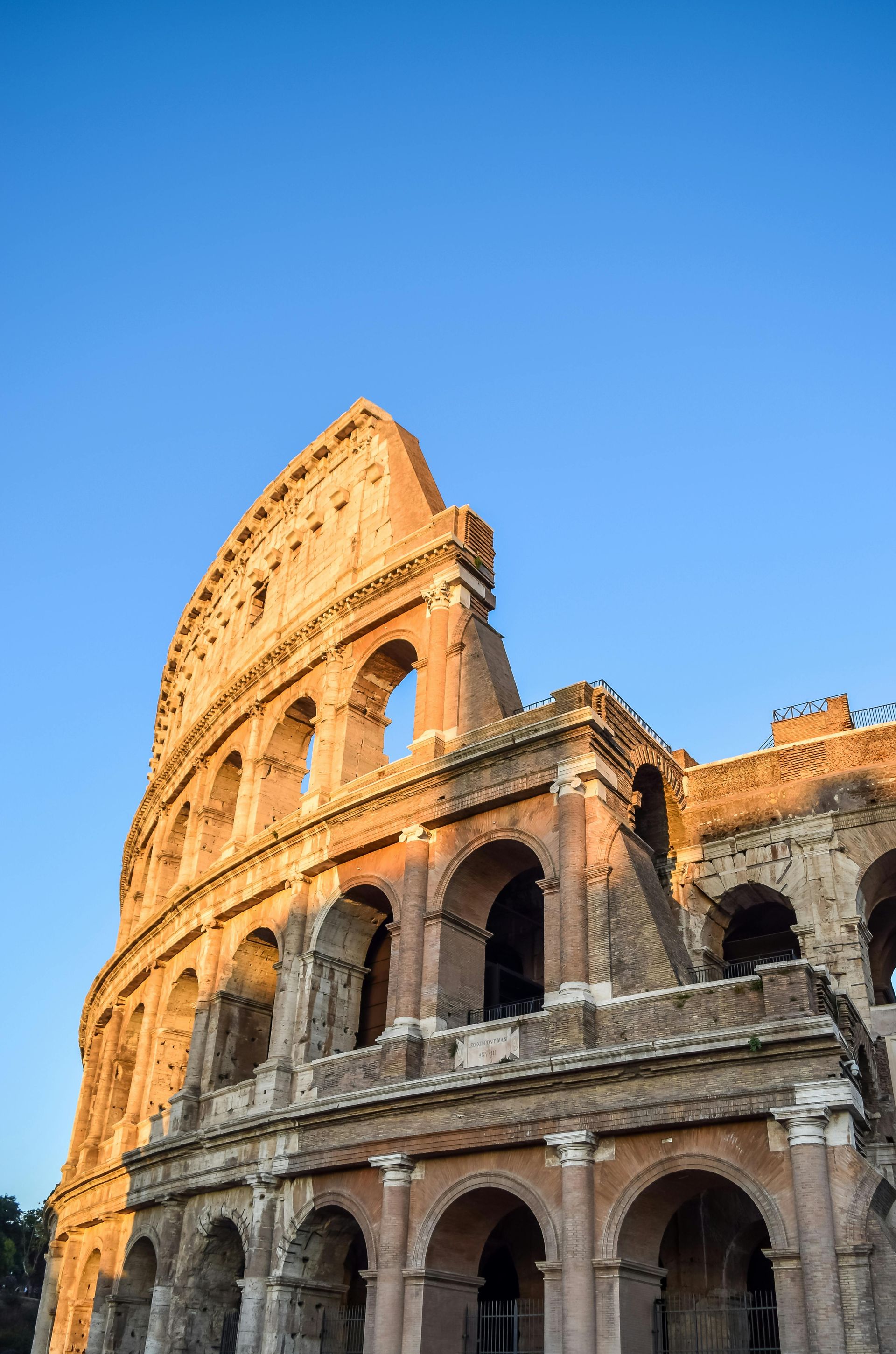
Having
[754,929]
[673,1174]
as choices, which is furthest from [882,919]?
[673,1174]

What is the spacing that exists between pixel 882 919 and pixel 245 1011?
12.0 metres

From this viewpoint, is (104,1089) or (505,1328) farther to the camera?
(104,1089)

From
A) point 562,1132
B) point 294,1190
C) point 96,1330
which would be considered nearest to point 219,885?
point 294,1190

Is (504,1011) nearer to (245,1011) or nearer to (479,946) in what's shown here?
(479,946)

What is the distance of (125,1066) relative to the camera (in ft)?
92.7

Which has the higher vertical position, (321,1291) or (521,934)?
(521,934)

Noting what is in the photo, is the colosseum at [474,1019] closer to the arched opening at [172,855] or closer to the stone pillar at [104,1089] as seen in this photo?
the stone pillar at [104,1089]

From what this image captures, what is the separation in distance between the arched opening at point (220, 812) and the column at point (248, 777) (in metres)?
1.24

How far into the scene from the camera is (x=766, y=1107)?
43.3ft

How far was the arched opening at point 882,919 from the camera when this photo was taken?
60.9ft

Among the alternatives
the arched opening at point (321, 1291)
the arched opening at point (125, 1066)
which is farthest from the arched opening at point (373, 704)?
the arched opening at point (125, 1066)

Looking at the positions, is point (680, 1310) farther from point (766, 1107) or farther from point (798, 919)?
point (798, 919)

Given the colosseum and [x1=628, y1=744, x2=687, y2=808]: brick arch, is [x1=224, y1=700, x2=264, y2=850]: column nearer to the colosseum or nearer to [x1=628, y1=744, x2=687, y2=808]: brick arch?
the colosseum

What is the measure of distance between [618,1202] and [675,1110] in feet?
4.34
